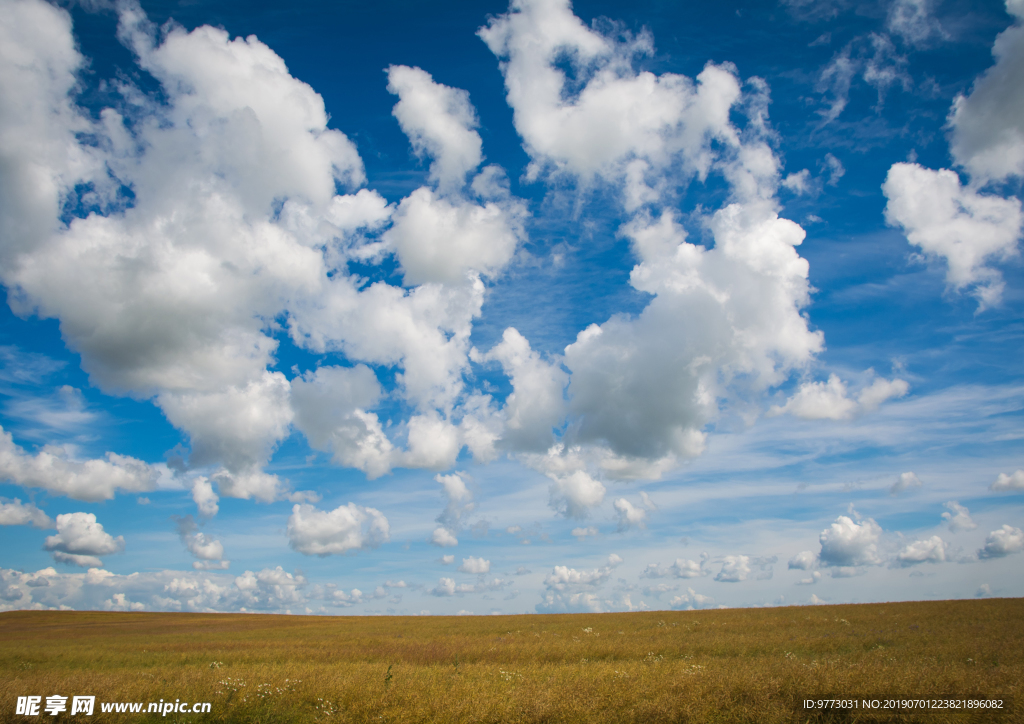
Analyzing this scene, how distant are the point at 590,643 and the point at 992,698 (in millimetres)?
19030

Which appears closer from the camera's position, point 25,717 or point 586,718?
point 586,718

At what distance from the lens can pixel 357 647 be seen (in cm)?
3119

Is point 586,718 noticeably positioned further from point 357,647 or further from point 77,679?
point 357,647

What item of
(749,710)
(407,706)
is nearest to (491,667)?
(407,706)

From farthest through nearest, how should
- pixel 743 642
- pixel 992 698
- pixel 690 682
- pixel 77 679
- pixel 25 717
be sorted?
1. pixel 743 642
2. pixel 77 679
3. pixel 690 682
4. pixel 25 717
5. pixel 992 698

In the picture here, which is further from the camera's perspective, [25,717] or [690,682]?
[690,682]

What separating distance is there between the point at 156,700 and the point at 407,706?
766cm

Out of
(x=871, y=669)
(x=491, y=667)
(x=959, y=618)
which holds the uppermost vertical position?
(x=871, y=669)

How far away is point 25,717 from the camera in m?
12.7

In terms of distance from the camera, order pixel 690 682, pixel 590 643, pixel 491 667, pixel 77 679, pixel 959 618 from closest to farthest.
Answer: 1. pixel 690 682
2. pixel 77 679
3. pixel 491 667
4. pixel 590 643
5. pixel 959 618

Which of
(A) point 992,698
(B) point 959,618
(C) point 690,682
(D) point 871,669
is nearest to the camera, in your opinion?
(A) point 992,698

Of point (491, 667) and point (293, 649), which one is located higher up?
point (491, 667)

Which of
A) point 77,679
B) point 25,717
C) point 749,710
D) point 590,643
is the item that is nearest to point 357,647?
point 590,643

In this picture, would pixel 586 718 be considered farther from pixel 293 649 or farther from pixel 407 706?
pixel 293 649
